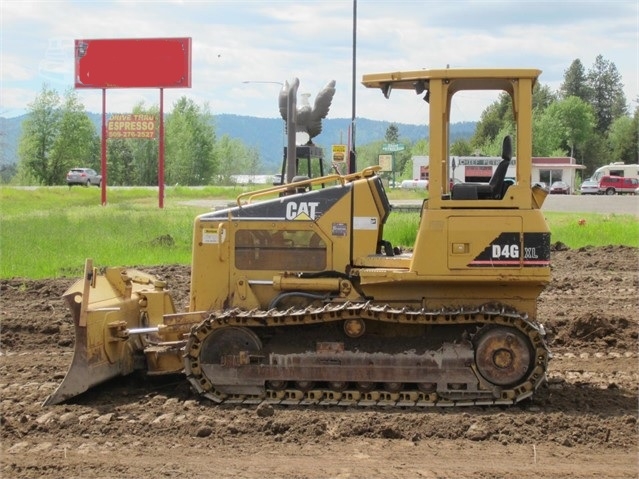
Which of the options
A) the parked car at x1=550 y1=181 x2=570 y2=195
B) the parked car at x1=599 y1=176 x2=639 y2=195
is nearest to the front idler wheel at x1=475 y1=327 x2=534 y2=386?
the parked car at x1=550 y1=181 x2=570 y2=195

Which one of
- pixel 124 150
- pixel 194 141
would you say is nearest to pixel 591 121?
pixel 194 141

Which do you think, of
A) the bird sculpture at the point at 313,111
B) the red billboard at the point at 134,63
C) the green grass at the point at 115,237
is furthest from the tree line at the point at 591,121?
the bird sculpture at the point at 313,111

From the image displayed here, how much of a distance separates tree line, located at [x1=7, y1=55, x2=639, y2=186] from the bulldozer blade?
48826mm

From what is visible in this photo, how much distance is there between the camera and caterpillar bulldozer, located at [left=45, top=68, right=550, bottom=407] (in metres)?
8.23

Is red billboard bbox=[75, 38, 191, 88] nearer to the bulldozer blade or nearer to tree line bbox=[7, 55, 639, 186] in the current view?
tree line bbox=[7, 55, 639, 186]

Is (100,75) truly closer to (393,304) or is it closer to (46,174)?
(393,304)

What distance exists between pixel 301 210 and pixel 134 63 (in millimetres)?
33153

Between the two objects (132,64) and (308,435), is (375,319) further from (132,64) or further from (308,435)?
(132,64)

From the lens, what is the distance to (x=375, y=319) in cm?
833

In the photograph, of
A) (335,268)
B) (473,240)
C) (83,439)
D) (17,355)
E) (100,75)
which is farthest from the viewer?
(100,75)

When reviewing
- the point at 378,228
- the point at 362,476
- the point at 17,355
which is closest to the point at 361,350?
the point at 378,228

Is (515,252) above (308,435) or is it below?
above

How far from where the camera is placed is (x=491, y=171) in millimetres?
8719

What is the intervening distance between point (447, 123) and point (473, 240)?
43.9 inches
